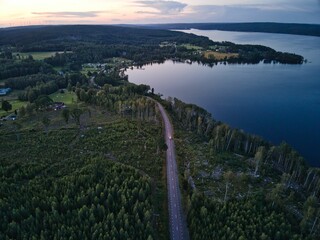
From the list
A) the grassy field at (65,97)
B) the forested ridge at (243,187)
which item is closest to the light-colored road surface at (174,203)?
the forested ridge at (243,187)

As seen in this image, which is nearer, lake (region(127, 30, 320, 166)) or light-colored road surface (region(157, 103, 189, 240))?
light-colored road surface (region(157, 103, 189, 240))

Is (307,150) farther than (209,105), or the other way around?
(209,105)

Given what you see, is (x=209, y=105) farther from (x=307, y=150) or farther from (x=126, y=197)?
(x=126, y=197)

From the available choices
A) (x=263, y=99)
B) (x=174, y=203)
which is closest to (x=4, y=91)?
(x=174, y=203)

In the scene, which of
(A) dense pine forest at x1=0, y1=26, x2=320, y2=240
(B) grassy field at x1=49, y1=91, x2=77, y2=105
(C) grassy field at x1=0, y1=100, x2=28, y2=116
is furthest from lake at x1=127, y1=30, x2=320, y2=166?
(C) grassy field at x1=0, y1=100, x2=28, y2=116

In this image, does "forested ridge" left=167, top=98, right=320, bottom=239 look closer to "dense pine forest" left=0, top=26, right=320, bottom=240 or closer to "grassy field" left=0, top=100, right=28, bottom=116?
"dense pine forest" left=0, top=26, right=320, bottom=240

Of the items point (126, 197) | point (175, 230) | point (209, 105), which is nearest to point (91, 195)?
point (126, 197)

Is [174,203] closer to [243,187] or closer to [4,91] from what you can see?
[243,187]

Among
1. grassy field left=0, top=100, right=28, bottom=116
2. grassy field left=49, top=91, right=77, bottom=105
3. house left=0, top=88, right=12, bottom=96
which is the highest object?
house left=0, top=88, right=12, bottom=96
